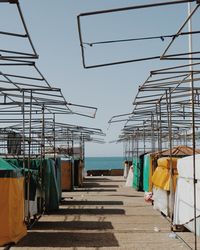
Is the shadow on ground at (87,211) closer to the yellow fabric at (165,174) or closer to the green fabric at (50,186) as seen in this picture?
the green fabric at (50,186)

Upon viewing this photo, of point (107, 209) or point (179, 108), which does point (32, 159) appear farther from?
point (179, 108)

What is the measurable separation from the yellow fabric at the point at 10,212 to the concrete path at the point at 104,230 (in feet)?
0.72

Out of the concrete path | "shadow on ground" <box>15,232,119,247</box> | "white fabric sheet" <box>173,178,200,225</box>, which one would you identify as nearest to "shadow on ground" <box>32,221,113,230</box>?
the concrete path

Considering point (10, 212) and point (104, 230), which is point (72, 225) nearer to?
point (104, 230)

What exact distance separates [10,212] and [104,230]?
2.56 metres

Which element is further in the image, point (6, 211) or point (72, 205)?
point (72, 205)

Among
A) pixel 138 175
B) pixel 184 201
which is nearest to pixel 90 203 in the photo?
pixel 138 175

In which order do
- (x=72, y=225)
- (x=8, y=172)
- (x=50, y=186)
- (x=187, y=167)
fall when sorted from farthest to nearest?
(x=50, y=186) < (x=72, y=225) < (x=187, y=167) < (x=8, y=172)

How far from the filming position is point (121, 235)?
32.8 ft

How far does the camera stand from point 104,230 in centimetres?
1070

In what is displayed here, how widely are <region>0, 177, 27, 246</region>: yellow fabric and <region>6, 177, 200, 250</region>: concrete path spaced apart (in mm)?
221

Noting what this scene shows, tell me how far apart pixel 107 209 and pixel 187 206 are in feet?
17.2

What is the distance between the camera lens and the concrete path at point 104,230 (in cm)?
902

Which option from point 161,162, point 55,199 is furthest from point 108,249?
point 55,199
